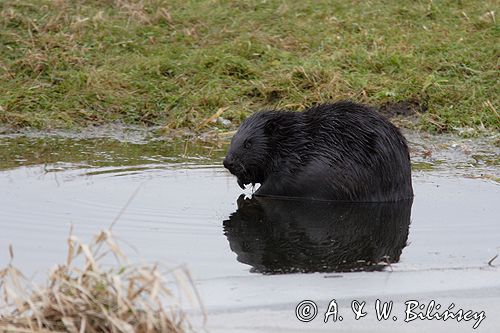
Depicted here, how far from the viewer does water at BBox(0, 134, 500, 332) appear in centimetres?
514

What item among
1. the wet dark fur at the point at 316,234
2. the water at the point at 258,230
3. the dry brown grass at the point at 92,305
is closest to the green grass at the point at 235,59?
the water at the point at 258,230

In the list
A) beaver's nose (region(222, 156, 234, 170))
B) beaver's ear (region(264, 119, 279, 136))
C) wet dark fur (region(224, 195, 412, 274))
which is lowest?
wet dark fur (region(224, 195, 412, 274))

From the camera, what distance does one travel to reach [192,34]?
35.5 ft

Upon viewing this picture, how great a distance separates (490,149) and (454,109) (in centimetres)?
86

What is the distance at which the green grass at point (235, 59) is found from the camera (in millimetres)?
9672

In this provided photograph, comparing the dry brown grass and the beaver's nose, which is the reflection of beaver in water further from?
the dry brown grass

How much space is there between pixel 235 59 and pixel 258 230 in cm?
406

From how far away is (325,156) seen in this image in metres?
7.29

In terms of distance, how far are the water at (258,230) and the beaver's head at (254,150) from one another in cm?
17

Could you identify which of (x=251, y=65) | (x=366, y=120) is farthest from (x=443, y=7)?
(x=366, y=120)

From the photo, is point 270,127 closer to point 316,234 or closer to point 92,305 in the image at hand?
point 316,234

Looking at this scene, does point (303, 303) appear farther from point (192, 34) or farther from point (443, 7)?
point (443, 7)

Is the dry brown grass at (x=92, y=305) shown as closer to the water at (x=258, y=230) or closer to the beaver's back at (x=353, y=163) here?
the water at (x=258, y=230)

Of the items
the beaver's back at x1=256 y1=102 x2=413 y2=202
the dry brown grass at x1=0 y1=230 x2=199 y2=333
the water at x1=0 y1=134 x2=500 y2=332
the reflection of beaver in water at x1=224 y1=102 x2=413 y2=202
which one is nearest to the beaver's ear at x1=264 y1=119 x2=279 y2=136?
the reflection of beaver in water at x1=224 y1=102 x2=413 y2=202
